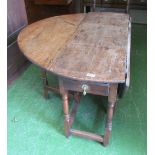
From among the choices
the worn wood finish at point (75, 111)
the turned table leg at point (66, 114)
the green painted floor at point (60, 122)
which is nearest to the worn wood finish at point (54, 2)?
the green painted floor at point (60, 122)

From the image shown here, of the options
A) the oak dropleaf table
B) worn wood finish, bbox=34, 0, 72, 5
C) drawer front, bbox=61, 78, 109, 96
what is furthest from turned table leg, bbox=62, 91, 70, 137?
worn wood finish, bbox=34, 0, 72, 5

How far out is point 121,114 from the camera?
2.06 metres

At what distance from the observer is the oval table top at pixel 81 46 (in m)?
1.37

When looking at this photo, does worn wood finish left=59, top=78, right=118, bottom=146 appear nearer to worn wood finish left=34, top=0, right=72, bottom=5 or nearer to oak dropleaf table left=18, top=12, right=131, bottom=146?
oak dropleaf table left=18, top=12, right=131, bottom=146

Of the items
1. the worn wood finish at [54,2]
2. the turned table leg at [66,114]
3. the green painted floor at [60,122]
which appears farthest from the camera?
the worn wood finish at [54,2]

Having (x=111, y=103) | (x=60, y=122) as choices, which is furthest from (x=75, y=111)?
(x=111, y=103)

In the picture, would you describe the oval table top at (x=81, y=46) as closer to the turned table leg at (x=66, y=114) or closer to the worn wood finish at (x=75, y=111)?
the worn wood finish at (x=75, y=111)

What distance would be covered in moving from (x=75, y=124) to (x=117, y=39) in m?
0.85

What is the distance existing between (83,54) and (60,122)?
2.46 feet

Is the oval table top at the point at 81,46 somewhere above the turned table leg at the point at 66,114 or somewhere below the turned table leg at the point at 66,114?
above

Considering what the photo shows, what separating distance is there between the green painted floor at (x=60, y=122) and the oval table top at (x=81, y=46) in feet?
2.33

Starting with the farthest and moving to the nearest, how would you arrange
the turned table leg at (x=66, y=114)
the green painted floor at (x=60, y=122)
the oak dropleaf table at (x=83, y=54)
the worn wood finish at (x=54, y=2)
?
1. the worn wood finish at (x=54, y=2)
2. the green painted floor at (x=60, y=122)
3. the turned table leg at (x=66, y=114)
4. the oak dropleaf table at (x=83, y=54)

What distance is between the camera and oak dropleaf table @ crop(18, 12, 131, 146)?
1371mm

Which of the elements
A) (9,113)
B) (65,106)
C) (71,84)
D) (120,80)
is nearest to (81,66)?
(71,84)
